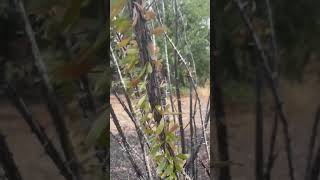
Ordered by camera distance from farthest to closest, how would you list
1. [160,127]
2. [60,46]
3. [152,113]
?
[152,113]
[160,127]
[60,46]

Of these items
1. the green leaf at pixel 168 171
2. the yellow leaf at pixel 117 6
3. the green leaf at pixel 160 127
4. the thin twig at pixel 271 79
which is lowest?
the green leaf at pixel 168 171

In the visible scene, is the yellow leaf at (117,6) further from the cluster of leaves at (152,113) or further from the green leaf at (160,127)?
the green leaf at (160,127)

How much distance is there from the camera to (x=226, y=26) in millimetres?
663

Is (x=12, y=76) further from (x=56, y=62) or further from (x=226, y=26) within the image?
(x=226, y=26)

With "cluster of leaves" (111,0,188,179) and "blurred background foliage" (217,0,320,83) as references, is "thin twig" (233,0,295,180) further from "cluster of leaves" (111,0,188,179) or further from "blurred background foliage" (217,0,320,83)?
"cluster of leaves" (111,0,188,179)

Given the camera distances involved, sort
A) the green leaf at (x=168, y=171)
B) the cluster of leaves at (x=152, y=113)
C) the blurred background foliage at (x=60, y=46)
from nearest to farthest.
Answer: the blurred background foliage at (x=60, y=46)
the cluster of leaves at (x=152, y=113)
the green leaf at (x=168, y=171)

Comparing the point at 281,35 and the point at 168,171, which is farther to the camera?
the point at 168,171

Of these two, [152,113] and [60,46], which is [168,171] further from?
[60,46]

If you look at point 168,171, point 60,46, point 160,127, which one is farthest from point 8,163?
point 168,171

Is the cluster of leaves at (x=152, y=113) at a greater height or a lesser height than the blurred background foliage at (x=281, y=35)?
lesser

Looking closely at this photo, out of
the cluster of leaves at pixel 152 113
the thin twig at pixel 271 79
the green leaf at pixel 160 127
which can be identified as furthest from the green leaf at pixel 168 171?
the thin twig at pixel 271 79

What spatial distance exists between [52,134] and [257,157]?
0.28 meters

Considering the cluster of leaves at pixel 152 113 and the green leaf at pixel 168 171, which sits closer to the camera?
the cluster of leaves at pixel 152 113

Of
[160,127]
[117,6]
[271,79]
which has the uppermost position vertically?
[117,6]
